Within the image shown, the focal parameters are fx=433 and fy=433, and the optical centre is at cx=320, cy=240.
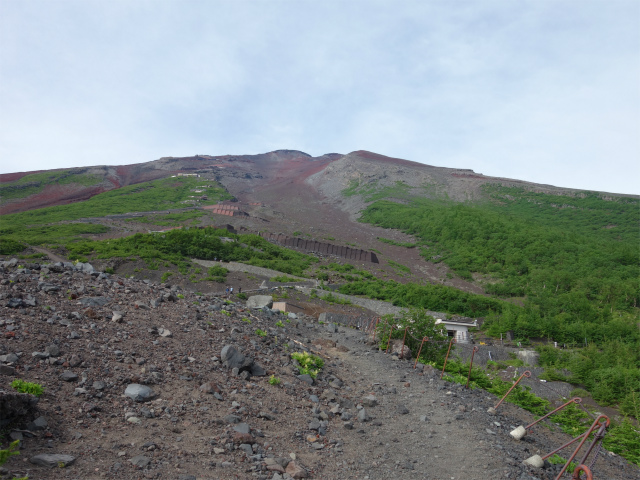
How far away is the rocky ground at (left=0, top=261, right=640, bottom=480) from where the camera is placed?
503cm

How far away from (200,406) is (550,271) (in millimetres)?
42421

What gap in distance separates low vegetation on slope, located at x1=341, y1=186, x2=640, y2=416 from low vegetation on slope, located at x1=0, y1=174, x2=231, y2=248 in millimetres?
31836

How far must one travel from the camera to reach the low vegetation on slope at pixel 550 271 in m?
20.7

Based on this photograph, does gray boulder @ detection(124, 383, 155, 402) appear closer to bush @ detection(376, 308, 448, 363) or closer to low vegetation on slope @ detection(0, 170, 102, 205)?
bush @ detection(376, 308, 448, 363)

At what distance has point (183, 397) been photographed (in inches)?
259

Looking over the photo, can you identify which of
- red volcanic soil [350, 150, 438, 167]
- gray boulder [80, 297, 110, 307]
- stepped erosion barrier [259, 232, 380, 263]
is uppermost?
red volcanic soil [350, 150, 438, 167]

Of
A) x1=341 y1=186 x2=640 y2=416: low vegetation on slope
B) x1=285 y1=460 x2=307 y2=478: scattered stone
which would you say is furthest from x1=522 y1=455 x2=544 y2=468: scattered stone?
x1=341 y1=186 x2=640 y2=416: low vegetation on slope

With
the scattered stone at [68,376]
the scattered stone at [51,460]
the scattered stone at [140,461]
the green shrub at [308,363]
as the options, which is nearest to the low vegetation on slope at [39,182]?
the green shrub at [308,363]

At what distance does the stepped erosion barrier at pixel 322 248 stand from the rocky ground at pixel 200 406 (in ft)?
125

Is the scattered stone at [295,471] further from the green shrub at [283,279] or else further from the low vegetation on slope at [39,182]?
the low vegetation on slope at [39,182]

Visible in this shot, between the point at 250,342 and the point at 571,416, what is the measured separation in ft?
31.3

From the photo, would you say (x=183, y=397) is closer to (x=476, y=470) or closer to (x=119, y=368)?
(x=119, y=368)

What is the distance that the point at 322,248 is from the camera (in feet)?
166

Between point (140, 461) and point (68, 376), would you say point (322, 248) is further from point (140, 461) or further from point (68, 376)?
point (140, 461)
